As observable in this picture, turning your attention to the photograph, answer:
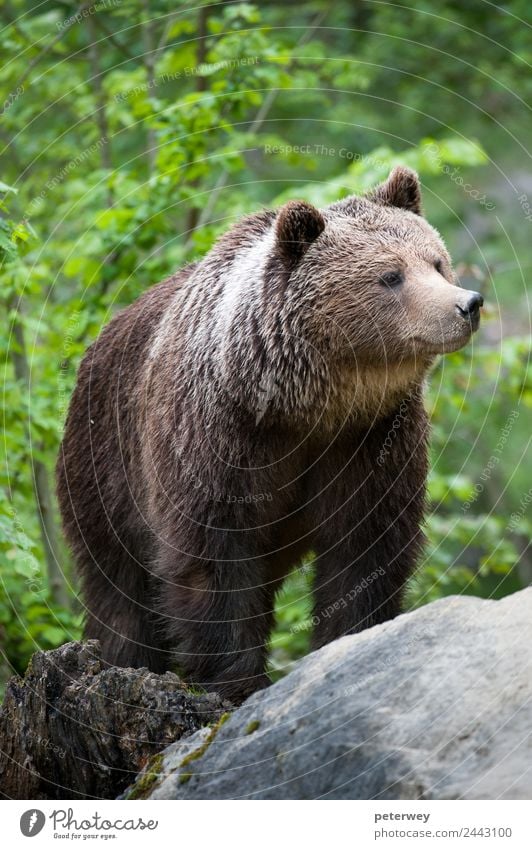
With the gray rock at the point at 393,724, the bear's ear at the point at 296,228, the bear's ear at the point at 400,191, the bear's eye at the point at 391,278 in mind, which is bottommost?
the gray rock at the point at 393,724

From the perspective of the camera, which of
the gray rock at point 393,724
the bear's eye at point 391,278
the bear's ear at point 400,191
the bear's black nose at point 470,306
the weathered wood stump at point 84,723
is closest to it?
the gray rock at point 393,724

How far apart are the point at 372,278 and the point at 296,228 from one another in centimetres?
52

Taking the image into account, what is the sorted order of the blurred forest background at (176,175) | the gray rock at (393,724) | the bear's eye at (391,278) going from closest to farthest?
1. the gray rock at (393,724)
2. the bear's eye at (391,278)
3. the blurred forest background at (176,175)

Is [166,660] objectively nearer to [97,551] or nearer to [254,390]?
[97,551]

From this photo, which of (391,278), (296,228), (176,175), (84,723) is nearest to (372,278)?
(391,278)

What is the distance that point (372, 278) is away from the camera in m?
6.40

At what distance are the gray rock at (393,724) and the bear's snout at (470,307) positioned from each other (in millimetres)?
1481

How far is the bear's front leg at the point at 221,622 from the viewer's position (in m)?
6.61

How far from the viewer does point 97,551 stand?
806cm

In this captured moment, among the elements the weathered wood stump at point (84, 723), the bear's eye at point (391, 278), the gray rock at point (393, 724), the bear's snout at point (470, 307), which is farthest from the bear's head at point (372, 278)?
the weathered wood stump at point (84, 723)

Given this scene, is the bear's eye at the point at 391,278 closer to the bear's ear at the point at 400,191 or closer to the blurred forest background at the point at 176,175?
the bear's ear at the point at 400,191

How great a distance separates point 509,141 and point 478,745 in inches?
613

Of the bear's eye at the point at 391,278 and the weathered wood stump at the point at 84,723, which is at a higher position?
the bear's eye at the point at 391,278

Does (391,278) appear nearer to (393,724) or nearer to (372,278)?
(372,278)
